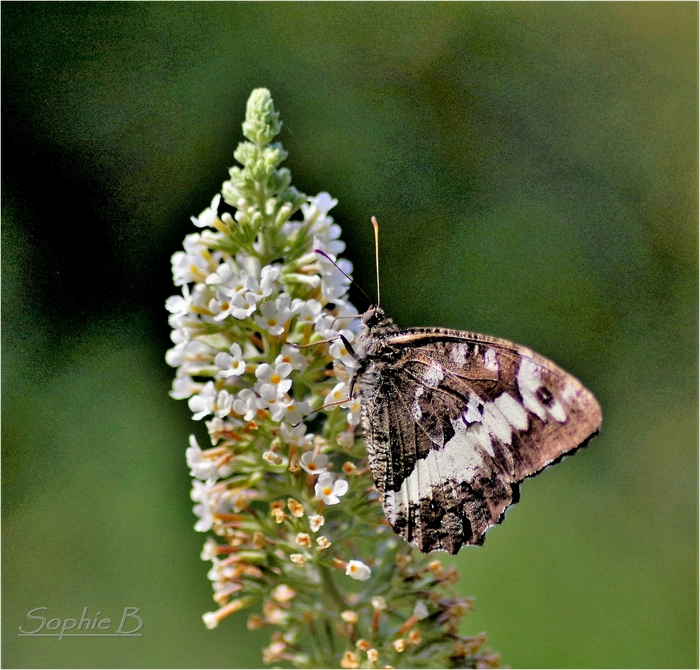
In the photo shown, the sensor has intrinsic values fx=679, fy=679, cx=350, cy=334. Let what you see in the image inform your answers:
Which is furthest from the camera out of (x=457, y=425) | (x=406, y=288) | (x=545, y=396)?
(x=406, y=288)

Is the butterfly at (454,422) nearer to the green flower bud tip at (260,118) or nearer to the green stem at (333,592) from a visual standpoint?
the green stem at (333,592)

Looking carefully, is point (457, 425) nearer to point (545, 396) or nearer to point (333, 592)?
point (545, 396)

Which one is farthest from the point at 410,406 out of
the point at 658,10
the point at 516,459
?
the point at 658,10

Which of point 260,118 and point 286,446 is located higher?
point 260,118

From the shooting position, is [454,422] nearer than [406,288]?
Yes

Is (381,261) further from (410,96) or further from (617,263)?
(617,263)

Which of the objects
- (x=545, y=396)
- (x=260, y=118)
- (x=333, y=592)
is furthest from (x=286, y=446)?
(x=260, y=118)

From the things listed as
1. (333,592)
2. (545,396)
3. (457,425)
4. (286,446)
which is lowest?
(333,592)
